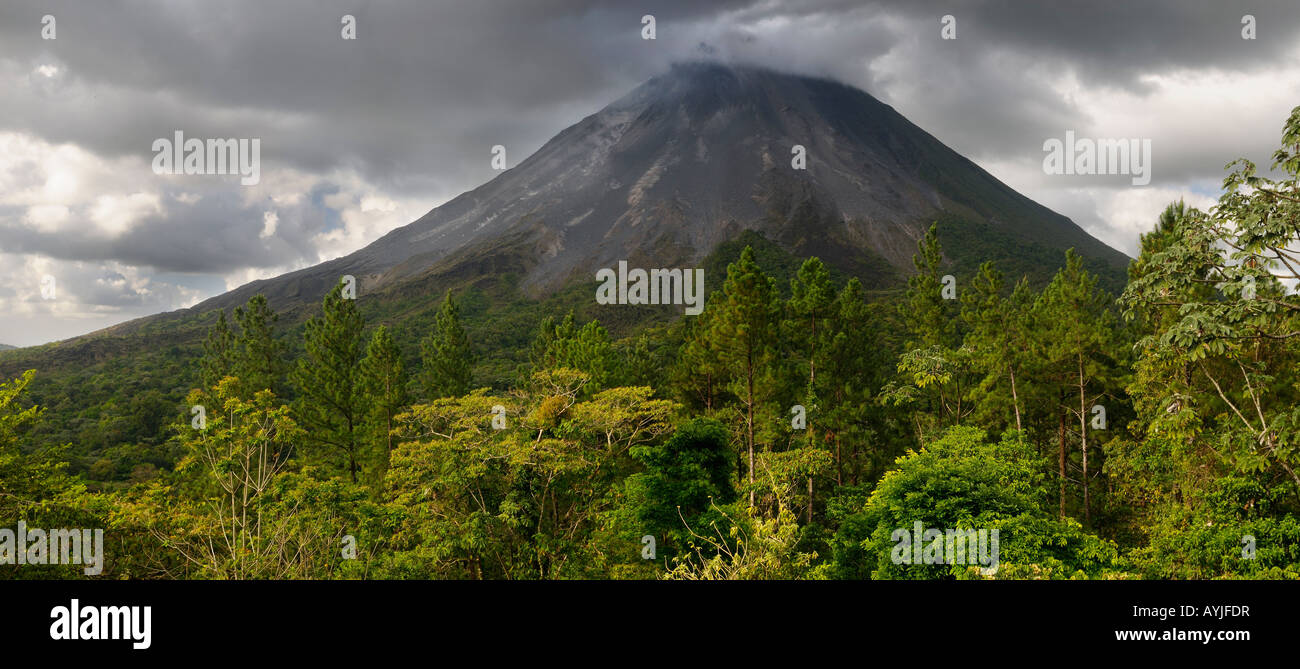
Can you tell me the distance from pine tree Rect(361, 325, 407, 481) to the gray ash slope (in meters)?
95.5

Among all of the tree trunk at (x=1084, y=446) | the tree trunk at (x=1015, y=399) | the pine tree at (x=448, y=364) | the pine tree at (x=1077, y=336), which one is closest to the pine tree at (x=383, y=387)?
the pine tree at (x=448, y=364)

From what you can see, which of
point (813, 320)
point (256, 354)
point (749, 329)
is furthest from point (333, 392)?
point (813, 320)

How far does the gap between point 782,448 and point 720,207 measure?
139130 millimetres

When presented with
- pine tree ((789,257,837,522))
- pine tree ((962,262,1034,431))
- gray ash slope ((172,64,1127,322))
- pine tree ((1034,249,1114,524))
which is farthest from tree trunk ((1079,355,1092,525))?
gray ash slope ((172,64,1127,322))

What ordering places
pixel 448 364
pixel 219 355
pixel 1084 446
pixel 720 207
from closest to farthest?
pixel 1084 446 < pixel 448 364 < pixel 219 355 < pixel 720 207

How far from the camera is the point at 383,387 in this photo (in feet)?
94.7

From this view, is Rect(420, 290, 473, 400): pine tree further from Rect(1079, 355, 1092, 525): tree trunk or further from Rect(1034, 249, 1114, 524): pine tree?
Rect(1079, 355, 1092, 525): tree trunk

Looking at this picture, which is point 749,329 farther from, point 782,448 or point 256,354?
point 256,354

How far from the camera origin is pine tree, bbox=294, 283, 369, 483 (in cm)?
2906

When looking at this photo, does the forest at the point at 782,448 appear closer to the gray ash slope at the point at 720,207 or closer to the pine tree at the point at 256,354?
the pine tree at the point at 256,354

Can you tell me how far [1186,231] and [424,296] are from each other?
132m
